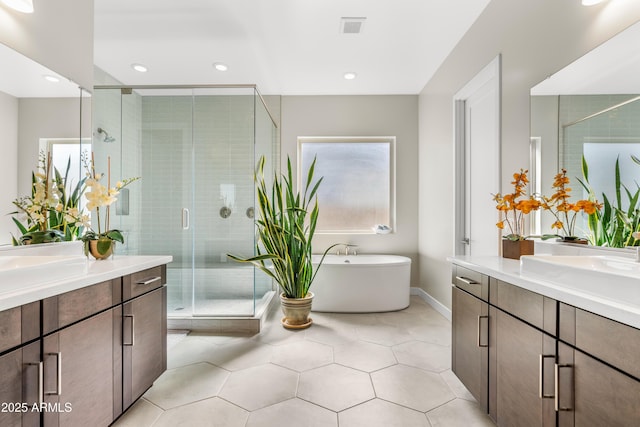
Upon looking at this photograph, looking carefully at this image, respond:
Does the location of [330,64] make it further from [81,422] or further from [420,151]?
[81,422]

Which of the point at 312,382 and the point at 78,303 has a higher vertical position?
the point at 78,303

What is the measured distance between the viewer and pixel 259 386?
186 centimetres

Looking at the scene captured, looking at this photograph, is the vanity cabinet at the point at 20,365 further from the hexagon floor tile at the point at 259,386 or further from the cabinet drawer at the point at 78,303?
the hexagon floor tile at the point at 259,386

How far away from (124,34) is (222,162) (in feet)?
4.15

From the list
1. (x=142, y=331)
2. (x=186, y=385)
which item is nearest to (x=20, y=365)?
(x=142, y=331)

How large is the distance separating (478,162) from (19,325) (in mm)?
2885

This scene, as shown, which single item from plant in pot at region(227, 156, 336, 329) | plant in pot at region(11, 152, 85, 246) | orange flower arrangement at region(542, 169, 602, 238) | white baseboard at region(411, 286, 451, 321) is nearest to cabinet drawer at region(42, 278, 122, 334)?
plant in pot at region(11, 152, 85, 246)

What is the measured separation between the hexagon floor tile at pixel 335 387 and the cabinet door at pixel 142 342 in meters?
0.82

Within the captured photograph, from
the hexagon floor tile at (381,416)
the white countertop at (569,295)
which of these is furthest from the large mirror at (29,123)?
the white countertop at (569,295)

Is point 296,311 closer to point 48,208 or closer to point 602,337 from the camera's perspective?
point 48,208

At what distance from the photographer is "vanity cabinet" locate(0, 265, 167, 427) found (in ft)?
3.15

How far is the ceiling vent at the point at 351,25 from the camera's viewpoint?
239 centimetres

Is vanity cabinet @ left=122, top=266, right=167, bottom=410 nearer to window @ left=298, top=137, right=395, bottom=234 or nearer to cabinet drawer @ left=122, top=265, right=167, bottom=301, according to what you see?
cabinet drawer @ left=122, top=265, right=167, bottom=301

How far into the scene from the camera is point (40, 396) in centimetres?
100
